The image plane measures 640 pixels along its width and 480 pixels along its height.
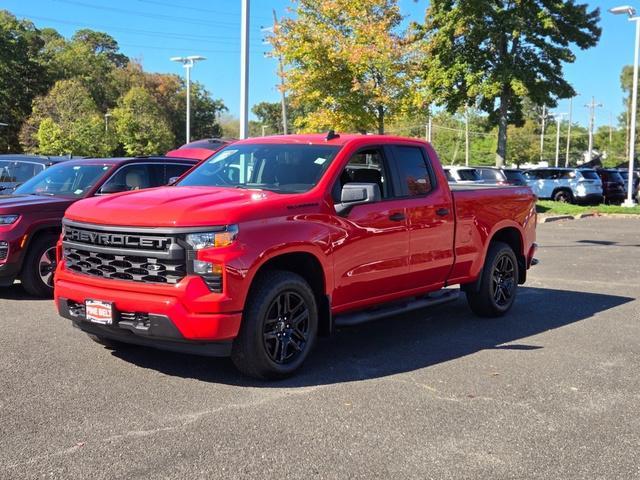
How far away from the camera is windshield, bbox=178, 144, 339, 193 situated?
5645 millimetres

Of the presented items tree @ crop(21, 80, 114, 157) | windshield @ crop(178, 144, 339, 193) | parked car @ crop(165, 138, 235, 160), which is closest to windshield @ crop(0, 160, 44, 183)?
parked car @ crop(165, 138, 235, 160)

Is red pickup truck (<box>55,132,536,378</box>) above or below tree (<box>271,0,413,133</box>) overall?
below

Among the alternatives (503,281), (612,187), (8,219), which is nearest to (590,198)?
(612,187)

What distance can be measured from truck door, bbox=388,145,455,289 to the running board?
163 mm

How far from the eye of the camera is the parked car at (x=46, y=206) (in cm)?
771

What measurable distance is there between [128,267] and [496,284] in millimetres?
4448

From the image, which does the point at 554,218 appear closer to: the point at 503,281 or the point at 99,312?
the point at 503,281

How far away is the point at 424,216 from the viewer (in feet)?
20.7

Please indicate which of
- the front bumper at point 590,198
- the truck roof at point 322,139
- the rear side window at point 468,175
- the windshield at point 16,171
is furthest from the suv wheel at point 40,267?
the front bumper at point 590,198

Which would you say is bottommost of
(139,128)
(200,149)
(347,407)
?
(347,407)

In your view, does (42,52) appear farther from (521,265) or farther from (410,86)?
(521,265)

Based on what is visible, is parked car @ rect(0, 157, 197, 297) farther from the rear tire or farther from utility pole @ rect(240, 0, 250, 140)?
the rear tire

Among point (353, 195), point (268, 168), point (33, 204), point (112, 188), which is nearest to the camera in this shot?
point (353, 195)

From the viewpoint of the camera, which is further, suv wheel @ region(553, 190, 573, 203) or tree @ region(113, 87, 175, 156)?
tree @ region(113, 87, 175, 156)
